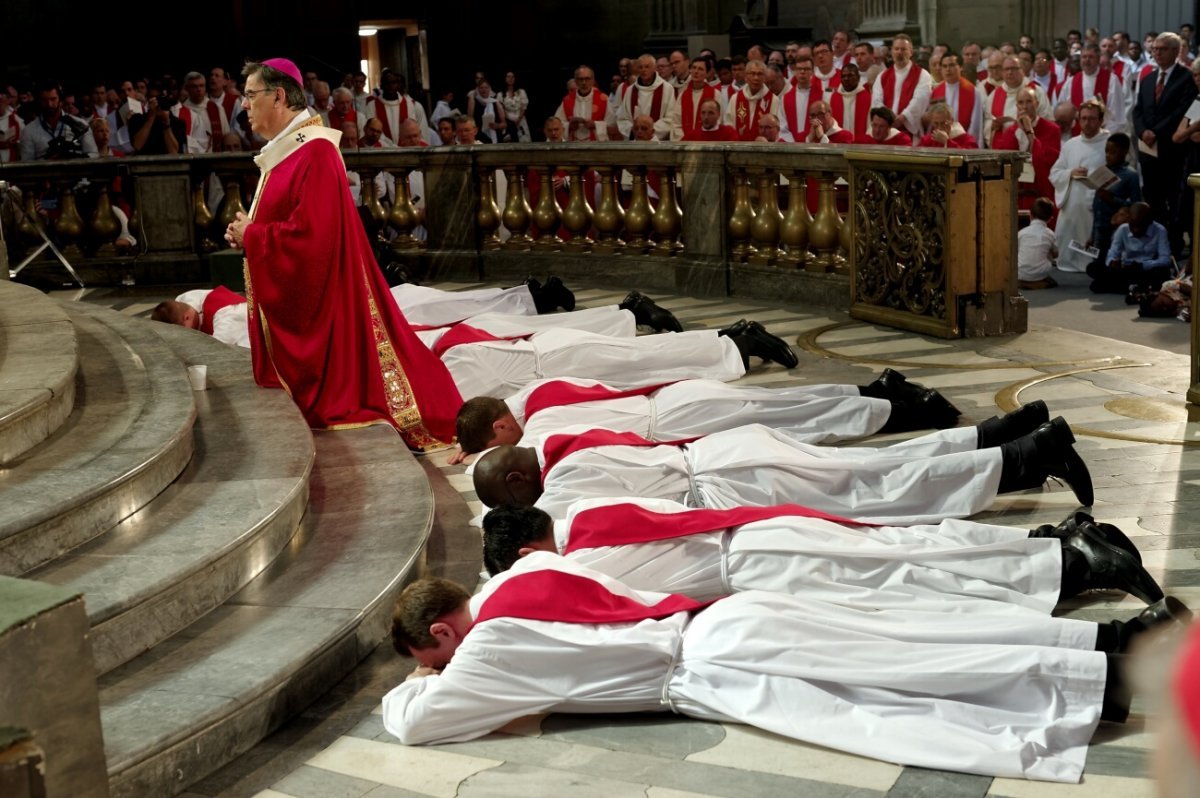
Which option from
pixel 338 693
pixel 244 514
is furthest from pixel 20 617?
pixel 244 514

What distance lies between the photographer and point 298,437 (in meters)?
5.77

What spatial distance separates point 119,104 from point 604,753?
52.1 ft

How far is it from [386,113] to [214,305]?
359 inches

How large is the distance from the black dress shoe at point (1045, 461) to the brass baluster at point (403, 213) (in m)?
7.64

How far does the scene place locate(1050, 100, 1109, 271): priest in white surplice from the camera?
12.4 meters

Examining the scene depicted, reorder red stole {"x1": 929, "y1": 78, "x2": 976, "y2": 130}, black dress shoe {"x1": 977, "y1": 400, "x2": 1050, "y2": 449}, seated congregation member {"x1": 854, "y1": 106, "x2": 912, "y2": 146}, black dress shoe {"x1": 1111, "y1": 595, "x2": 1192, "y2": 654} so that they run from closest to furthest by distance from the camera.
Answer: black dress shoe {"x1": 1111, "y1": 595, "x2": 1192, "y2": 654}, black dress shoe {"x1": 977, "y1": 400, "x2": 1050, "y2": 449}, seated congregation member {"x1": 854, "y1": 106, "x2": 912, "y2": 146}, red stole {"x1": 929, "y1": 78, "x2": 976, "y2": 130}

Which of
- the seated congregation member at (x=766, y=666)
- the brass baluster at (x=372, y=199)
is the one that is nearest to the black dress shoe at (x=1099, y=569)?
the seated congregation member at (x=766, y=666)

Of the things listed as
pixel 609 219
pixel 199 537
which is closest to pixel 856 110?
pixel 609 219

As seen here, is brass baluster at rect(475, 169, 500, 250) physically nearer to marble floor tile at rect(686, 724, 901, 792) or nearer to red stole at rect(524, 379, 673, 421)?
red stole at rect(524, 379, 673, 421)

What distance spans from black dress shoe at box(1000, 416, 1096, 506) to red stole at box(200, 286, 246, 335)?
16.3ft

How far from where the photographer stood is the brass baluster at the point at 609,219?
1120cm

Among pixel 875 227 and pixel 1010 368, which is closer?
pixel 1010 368

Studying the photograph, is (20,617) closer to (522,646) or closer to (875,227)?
(522,646)

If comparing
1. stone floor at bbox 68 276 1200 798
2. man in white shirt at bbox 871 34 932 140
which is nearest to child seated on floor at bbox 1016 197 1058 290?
man in white shirt at bbox 871 34 932 140
